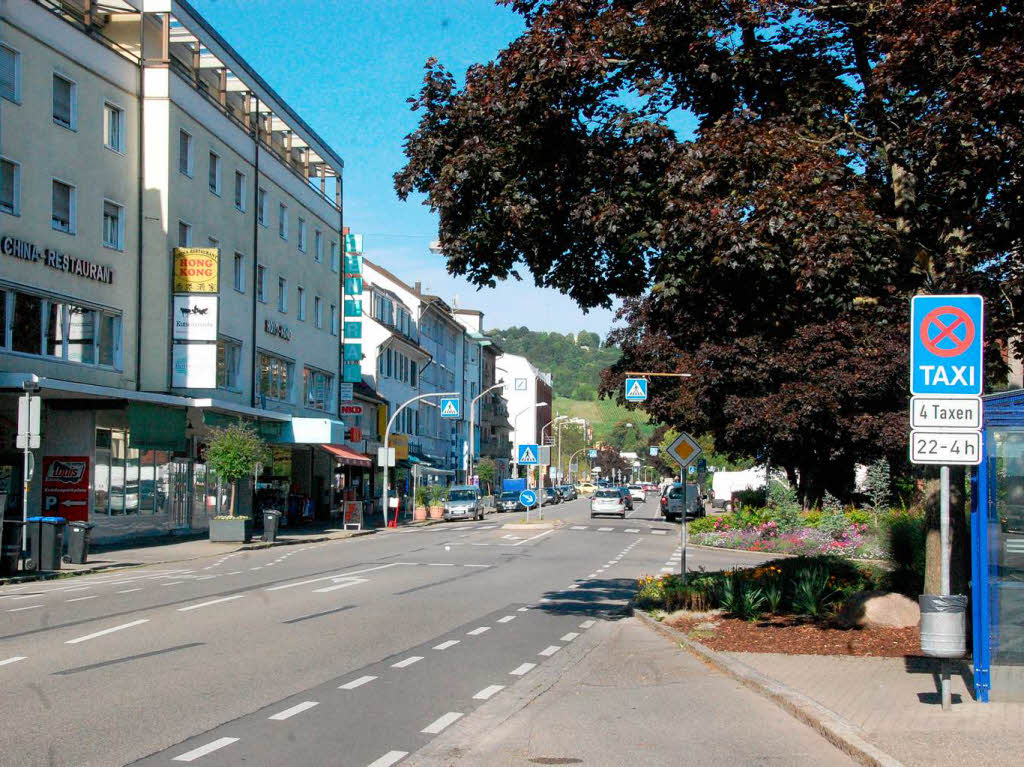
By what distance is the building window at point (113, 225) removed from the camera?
99.1 feet

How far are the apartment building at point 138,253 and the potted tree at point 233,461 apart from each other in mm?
1277

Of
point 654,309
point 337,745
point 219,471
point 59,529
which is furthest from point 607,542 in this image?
point 337,745

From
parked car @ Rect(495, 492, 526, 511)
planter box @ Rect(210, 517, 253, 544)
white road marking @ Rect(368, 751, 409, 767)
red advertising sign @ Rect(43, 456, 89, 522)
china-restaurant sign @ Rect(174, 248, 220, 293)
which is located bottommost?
parked car @ Rect(495, 492, 526, 511)

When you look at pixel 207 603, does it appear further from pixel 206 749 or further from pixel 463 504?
pixel 463 504

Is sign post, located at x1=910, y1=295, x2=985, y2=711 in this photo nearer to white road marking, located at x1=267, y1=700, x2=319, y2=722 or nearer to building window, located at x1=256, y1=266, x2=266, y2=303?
white road marking, located at x1=267, y1=700, x2=319, y2=722

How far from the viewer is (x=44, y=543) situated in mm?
21391

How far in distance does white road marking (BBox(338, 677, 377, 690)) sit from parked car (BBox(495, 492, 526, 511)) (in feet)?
204

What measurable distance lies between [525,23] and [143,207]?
22.6 m

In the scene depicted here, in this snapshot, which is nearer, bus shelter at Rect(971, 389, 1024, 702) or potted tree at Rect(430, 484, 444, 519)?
bus shelter at Rect(971, 389, 1024, 702)

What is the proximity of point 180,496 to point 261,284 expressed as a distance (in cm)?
1010

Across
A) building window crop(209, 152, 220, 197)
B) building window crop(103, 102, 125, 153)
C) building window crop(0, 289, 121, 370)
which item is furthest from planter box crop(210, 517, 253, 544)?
building window crop(209, 152, 220, 197)

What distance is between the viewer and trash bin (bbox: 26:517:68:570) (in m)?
21.4

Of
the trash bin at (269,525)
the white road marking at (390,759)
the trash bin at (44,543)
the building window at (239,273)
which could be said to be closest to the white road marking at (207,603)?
the trash bin at (44,543)

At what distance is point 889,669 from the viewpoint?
32.9 ft
